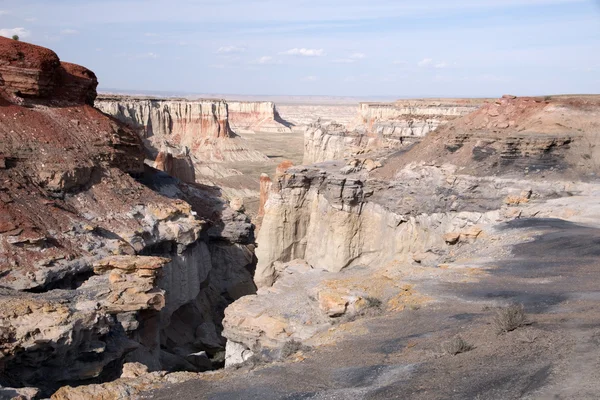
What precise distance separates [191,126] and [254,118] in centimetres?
6321

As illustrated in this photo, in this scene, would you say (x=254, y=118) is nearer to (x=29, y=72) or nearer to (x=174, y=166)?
(x=174, y=166)

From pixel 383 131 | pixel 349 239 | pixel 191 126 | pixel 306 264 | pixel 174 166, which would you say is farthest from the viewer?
pixel 191 126

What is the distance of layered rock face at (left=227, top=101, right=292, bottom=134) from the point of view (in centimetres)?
14638

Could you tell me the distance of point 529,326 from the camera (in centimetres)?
1064

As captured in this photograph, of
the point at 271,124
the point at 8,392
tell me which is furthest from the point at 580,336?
the point at 271,124

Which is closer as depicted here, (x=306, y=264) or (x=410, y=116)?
(x=306, y=264)

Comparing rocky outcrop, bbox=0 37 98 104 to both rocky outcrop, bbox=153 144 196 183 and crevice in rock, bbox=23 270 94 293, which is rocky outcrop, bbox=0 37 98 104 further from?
rocky outcrop, bbox=153 144 196 183

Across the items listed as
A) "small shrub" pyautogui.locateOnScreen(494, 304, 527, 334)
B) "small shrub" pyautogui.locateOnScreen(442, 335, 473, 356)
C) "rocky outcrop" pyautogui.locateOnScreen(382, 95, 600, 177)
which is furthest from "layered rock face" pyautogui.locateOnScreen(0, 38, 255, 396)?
"small shrub" pyautogui.locateOnScreen(494, 304, 527, 334)

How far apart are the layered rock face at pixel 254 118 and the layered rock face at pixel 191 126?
52497 millimetres

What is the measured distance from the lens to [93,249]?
2184 centimetres

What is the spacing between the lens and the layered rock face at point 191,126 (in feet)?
266

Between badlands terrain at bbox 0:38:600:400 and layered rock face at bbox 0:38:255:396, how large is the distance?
0.23ft

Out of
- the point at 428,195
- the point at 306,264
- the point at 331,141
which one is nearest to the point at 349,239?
the point at 306,264

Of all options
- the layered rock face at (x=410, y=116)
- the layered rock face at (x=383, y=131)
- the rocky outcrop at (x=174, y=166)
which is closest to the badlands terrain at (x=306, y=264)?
the rocky outcrop at (x=174, y=166)
